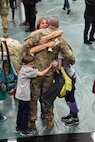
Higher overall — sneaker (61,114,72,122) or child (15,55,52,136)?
child (15,55,52,136)

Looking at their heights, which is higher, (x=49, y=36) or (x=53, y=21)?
(x=53, y=21)

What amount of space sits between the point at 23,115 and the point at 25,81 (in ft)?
1.74

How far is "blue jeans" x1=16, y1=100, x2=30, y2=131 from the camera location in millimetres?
4277

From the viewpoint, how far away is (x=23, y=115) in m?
4.36

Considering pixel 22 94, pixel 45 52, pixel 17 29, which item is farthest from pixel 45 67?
pixel 17 29

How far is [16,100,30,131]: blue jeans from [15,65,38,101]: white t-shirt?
130 millimetres

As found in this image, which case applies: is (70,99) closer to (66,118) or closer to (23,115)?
(66,118)

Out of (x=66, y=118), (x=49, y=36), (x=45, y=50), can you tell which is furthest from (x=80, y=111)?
(x=49, y=36)

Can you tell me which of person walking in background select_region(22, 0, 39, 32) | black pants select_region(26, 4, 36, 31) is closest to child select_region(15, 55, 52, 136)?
person walking in background select_region(22, 0, 39, 32)

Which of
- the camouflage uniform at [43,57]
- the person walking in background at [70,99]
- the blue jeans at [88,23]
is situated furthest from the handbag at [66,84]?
the blue jeans at [88,23]

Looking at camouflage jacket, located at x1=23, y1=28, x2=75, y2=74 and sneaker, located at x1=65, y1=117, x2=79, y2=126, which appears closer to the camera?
camouflage jacket, located at x1=23, y1=28, x2=75, y2=74

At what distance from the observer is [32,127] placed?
4613mm

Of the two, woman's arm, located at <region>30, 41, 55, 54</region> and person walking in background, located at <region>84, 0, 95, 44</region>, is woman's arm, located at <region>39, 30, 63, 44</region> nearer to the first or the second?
woman's arm, located at <region>30, 41, 55, 54</region>

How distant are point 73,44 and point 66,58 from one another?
3456 millimetres
